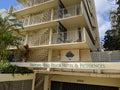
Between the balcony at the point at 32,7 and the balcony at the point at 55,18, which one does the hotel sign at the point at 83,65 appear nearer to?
the balcony at the point at 55,18

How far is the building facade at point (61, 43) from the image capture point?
46.2 feet

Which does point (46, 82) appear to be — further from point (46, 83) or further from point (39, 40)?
point (39, 40)

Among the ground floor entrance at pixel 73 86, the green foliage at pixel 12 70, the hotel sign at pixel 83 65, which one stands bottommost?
the ground floor entrance at pixel 73 86

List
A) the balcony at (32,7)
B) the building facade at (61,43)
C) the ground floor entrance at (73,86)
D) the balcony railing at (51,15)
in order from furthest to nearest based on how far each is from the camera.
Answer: the balcony at (32,7) → the balcony railing at (51,15) → the building facade at (61,43) → the ground floor entrance at (73,86)

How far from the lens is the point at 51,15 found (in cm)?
1953

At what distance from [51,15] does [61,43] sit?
17.2 feet

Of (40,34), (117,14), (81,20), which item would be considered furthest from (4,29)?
(117,14)

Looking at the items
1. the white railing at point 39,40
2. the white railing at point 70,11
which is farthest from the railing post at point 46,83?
the white railing at point 70,11

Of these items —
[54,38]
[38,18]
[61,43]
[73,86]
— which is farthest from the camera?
[38,18]

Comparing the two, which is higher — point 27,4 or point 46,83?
point 27,4

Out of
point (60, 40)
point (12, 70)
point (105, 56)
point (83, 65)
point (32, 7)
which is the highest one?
point (32, 7)

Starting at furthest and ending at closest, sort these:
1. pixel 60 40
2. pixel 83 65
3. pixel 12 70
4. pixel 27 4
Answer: pixel 27 4 → pixel 60 40 → pixel 12 70 → pixel 83 65

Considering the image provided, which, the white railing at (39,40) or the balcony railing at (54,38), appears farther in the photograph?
the white railing at (39,40)

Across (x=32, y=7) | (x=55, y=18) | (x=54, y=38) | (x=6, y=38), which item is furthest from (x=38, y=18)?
(x=6, y=38)
